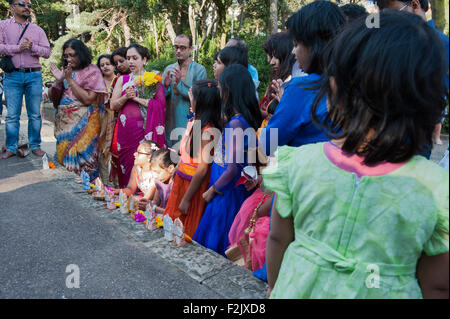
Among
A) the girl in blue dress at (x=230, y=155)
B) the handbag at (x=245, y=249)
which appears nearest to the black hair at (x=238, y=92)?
the girl in blue dress at (x=230, y=155)

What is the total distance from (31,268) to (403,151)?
6.76 ft

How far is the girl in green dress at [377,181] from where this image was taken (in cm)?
92

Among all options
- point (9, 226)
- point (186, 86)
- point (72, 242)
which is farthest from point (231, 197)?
point (186, 86)

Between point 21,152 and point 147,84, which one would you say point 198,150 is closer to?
point 147,84

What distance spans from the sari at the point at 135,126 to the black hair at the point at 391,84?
10.7 feet

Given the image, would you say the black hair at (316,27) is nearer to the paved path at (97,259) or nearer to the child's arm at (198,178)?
the paved path at (97,259)

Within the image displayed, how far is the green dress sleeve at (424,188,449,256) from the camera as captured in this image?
2.94 ft

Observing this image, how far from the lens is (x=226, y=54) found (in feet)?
11.2

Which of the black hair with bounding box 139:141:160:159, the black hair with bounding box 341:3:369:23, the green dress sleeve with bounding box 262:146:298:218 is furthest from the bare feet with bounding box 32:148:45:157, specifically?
the green dress sleeve with bounding box 262:146:298:218

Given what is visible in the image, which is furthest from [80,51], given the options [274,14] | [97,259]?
[274,14]

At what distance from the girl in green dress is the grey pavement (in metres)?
0.82

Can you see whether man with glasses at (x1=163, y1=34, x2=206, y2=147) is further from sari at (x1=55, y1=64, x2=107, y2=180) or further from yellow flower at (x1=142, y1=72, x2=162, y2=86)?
sari at (x1=55, y1=64, x2=107, y2=180)
